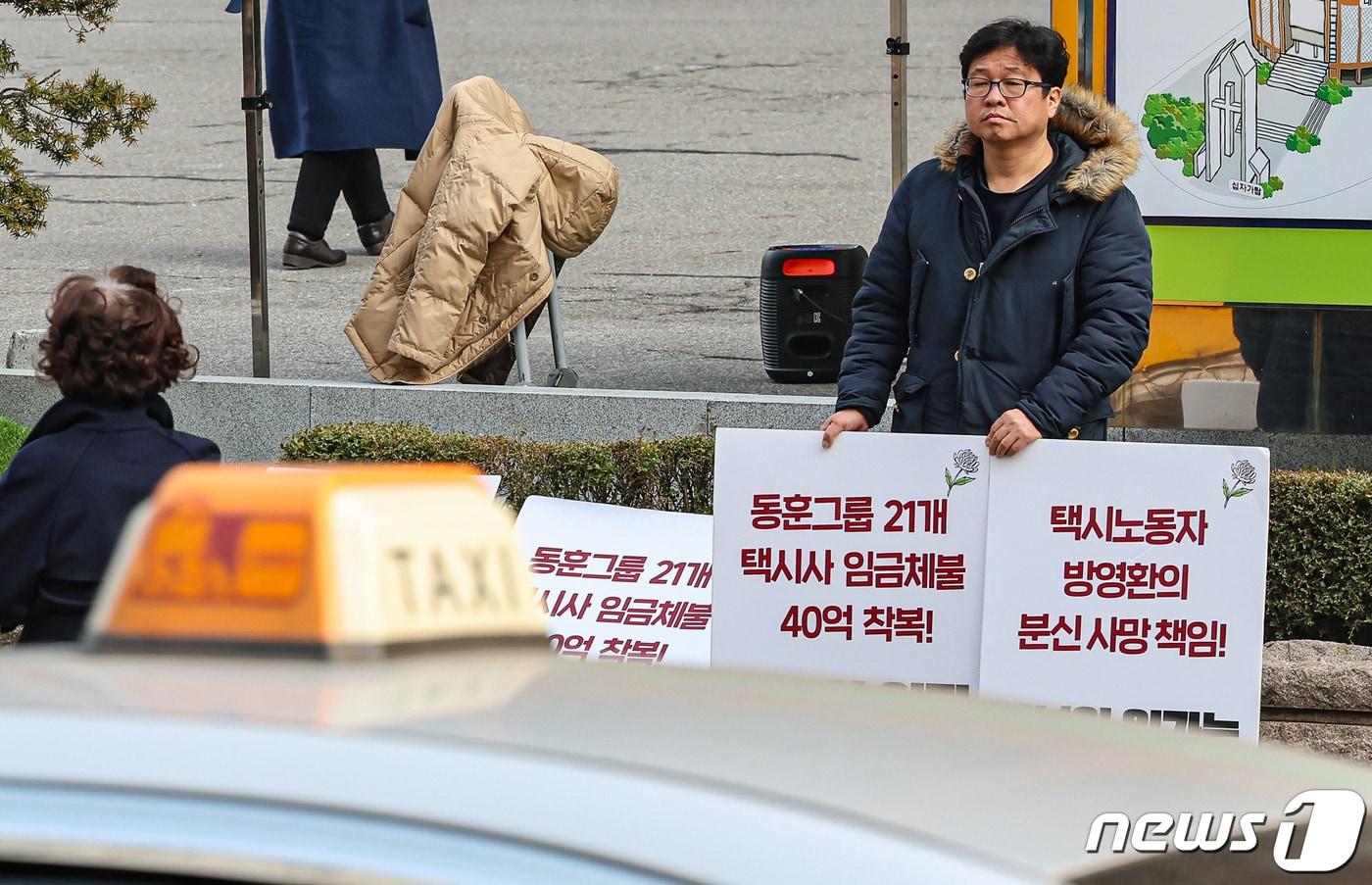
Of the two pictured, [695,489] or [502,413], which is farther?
[502,413]

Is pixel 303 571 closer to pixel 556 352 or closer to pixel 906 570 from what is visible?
pixel 906 570

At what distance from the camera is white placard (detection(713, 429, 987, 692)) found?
459cm

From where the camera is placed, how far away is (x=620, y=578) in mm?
5316

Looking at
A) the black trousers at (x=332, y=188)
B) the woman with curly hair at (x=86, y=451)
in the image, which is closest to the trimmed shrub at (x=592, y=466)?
the woman with curly hair at (x=86, y=451)

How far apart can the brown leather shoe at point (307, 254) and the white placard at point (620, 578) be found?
234 inches

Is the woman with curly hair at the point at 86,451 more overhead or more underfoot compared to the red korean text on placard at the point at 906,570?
more overhead

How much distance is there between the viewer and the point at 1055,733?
1676mm


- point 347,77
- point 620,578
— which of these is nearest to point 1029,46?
point 620,578

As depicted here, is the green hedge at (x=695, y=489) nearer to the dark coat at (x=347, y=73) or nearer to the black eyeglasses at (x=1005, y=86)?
the black eyeglasses at (x=1005, y=86)

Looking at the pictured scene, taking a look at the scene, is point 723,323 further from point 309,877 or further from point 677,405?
point 309,877

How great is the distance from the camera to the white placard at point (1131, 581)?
444 cm

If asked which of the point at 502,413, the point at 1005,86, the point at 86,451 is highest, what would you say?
the point at 1005,86

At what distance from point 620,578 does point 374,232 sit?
6.61 m

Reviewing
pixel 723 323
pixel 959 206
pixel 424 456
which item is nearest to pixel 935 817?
pixel 959 206
